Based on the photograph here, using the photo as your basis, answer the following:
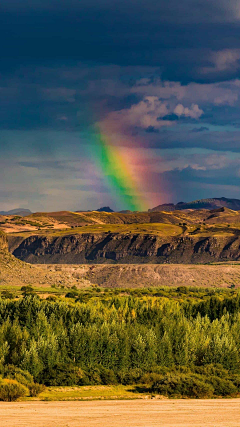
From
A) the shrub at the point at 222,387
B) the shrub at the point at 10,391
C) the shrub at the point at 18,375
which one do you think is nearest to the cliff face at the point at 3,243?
the shrub at the point at 18,375

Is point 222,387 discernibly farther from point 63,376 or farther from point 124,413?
point 63,376

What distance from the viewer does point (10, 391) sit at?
3419 centimetres

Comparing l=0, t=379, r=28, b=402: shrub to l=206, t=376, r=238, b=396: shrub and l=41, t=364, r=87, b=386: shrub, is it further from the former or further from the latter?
l=206, t=376, r=238, b=396: shrub

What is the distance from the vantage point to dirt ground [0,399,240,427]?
1055 inches

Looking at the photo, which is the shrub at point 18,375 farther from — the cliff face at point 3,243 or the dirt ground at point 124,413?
the cliff face at point 3,243

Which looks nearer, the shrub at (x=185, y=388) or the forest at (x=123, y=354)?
the shrub at (x=185, y=388)

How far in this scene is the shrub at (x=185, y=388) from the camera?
36625 mm

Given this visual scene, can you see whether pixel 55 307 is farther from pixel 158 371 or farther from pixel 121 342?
pixel 158 371

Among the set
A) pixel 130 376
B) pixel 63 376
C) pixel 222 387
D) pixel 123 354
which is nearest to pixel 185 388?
pixel 222 387

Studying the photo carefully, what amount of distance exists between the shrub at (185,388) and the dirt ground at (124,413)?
1834mm

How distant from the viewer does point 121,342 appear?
46188 mm

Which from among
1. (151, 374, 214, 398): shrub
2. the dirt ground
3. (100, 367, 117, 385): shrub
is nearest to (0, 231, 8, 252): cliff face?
(100, 367, 117, 385): shrub

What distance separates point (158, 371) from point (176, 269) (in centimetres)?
10717

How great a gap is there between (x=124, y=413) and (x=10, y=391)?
8932 millimetres
